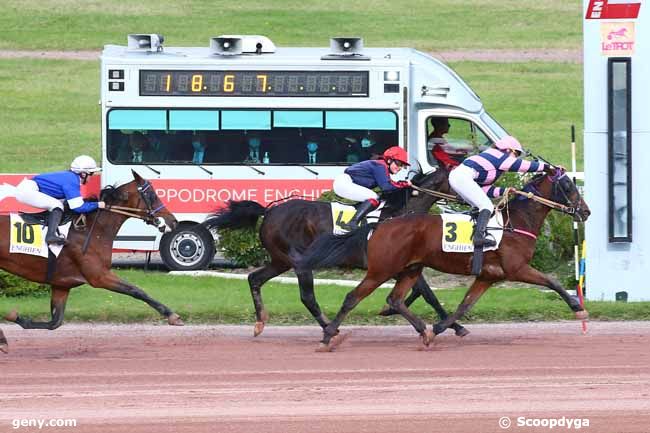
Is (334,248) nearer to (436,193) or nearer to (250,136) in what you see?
(436,193)

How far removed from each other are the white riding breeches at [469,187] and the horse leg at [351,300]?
1049 mm

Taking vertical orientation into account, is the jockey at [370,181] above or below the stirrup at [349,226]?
above

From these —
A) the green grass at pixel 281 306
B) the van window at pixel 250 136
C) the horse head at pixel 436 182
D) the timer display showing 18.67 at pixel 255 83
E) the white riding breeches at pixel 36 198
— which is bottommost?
the green grass at pixel 281 306

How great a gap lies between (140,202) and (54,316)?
1277mm

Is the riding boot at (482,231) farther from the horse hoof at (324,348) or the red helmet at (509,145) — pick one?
the horse hoof at (324,348)

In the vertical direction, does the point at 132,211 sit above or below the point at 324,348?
above

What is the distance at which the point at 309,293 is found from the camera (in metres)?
13.6

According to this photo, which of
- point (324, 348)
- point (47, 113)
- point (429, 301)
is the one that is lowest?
point (324, 348)

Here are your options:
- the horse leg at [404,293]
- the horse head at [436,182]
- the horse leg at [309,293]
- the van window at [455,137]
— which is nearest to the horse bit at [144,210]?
the horse leg at [309,293]

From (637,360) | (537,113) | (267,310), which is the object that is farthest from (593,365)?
(537,113)

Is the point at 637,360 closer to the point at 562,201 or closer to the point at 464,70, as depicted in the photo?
the point at 562,201

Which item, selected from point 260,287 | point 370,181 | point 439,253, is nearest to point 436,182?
point 370,181

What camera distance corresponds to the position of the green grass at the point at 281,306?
14828mm

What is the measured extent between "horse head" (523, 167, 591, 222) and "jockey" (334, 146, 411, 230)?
126 cm
